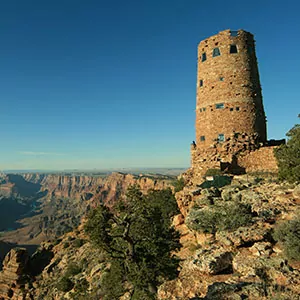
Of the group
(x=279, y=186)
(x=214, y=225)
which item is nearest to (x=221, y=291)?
(x=214, y=225)

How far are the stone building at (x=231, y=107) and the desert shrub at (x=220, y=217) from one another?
10681 millimetres

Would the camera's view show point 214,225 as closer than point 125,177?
Yes

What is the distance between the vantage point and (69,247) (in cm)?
4359

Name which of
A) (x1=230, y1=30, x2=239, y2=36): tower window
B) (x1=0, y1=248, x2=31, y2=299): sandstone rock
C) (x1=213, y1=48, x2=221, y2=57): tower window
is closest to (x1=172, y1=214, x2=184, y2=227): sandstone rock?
(x1=213, y1=48, x2=221, y2=57): tower window

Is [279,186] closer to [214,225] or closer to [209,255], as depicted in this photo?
[214,225]

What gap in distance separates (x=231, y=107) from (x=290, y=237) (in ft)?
62.3

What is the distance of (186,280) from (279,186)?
35.8 feet

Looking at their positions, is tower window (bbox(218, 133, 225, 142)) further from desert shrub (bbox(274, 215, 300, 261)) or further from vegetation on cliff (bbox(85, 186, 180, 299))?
desert shrub (bbox(274, 215, 300, 261))

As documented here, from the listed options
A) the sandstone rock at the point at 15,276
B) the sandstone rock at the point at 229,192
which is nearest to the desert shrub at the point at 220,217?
the sandstone rock at the point at 229,192

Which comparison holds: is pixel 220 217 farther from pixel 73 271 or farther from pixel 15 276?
pixel 15 276

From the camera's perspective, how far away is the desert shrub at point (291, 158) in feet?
50.4

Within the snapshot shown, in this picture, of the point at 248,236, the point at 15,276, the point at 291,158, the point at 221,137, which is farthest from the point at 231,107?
the point at 15,276

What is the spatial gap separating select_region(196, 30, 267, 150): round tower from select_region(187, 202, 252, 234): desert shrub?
509 inches

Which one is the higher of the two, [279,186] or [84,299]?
[279,186]
